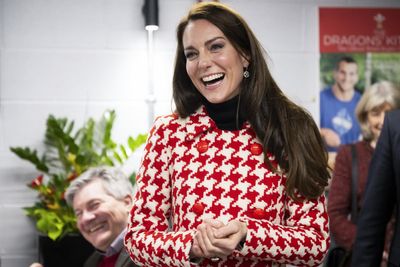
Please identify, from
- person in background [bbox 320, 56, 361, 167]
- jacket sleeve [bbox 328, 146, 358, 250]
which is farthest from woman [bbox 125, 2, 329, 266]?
person in background [bbox 320, 56, 361, 167]

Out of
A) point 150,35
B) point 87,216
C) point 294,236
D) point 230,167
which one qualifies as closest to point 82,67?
point 150,35

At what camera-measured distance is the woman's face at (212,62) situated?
55.4 inches

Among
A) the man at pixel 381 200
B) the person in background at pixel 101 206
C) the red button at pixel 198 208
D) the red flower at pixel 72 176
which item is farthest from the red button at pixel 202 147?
the red flower at pixel 72 176

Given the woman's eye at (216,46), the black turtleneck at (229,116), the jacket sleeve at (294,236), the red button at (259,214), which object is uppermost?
the woman's eye at (216,46)

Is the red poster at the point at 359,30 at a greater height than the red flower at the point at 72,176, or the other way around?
the red poster at the point at 359,30

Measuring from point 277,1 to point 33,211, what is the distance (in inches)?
60.5

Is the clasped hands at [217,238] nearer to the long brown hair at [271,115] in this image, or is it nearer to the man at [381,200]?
the long brown hair at [271,115]

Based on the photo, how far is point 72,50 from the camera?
3129 mm

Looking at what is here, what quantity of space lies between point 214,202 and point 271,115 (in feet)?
0.77

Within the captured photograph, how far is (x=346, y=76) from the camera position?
329 cm

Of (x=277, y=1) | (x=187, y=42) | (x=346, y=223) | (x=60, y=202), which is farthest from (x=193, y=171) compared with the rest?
(x=277, y=1)

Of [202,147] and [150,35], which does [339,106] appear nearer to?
[150,35]

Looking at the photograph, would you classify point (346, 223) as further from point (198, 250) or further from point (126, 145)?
point (198, 250)

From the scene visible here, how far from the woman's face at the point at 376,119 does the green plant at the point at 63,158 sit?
Result: 101cm
